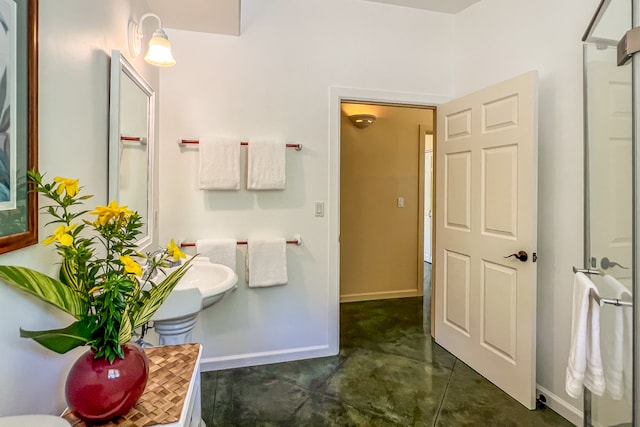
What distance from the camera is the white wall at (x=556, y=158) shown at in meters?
1.88

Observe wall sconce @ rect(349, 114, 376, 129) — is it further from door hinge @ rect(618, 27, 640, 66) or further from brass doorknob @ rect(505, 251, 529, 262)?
door hinge @ rect(618, 27, 640, 66)

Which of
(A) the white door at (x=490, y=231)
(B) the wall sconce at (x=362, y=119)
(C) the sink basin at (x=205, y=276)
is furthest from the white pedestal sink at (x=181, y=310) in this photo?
(B) the wall sconce at (x=362, y=119)

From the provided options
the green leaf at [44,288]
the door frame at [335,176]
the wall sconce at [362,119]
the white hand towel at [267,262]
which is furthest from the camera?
the wall sconce at [362,119]

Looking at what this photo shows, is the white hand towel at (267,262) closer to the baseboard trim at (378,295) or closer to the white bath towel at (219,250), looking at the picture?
the white bath towel at (219,250)

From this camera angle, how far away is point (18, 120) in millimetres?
797

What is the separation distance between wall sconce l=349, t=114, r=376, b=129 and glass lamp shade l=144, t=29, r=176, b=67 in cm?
224

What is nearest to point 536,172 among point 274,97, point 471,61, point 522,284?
point 522,284

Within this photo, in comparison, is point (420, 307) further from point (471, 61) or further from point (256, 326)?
point (471, 61)

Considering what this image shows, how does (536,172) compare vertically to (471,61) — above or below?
below

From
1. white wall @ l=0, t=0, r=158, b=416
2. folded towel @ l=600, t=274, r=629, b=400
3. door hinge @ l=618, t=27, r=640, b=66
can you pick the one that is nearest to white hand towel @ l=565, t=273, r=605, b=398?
folded towel @ l=600, t=274, r=629, b=400

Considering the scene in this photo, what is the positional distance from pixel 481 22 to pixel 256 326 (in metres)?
2.72

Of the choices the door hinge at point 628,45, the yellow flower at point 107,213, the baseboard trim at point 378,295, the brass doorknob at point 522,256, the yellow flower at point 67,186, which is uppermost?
the door hinge at point 628,45

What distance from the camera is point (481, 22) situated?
2547 millimetres

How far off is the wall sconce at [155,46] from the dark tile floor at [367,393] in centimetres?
185
